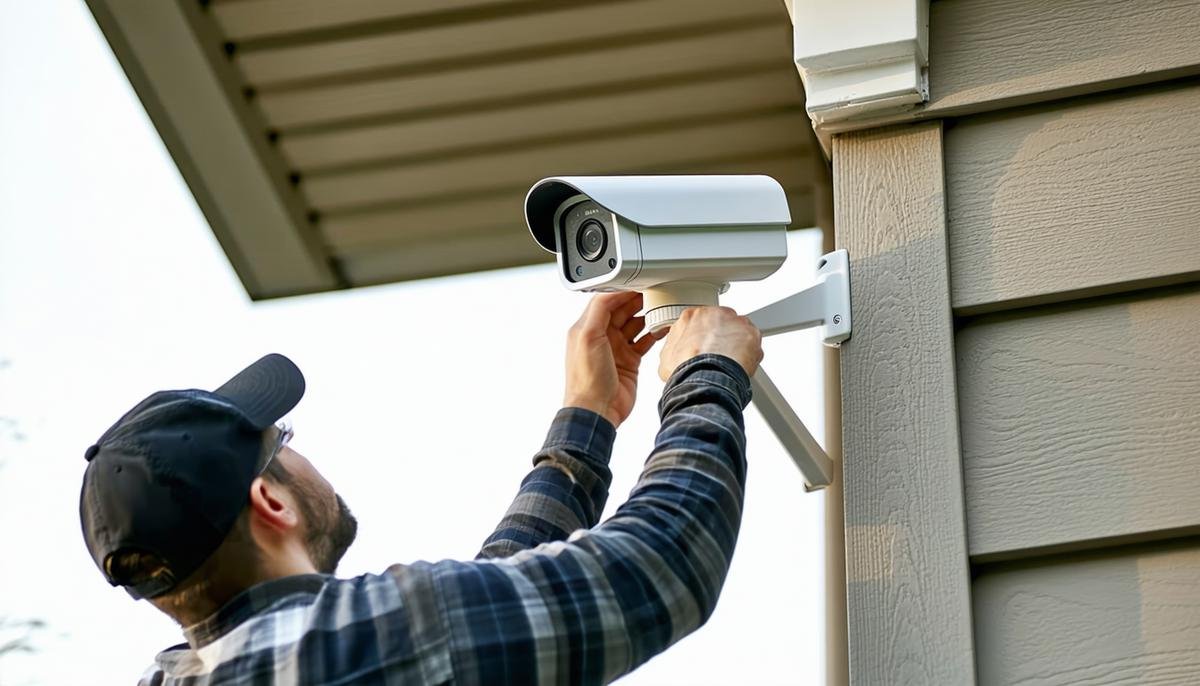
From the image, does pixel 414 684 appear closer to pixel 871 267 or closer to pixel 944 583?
pixel 944 583

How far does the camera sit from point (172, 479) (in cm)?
148

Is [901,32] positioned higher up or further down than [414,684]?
higher up

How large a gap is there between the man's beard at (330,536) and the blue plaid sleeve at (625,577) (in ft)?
0.76

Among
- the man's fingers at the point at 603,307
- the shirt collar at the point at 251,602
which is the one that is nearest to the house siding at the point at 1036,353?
the man's fingers at the point at 603,307

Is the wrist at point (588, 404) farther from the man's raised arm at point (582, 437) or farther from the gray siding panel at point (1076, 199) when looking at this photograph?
the gray siding panel at point (1076, 199)

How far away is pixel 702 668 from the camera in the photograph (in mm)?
3180

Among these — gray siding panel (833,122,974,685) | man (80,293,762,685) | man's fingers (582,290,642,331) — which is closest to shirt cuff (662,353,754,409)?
man (80,293,762,685)

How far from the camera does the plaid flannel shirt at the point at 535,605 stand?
133 centimetres

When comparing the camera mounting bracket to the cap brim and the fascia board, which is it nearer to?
the fascia board

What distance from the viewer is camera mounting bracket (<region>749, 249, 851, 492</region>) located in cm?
162

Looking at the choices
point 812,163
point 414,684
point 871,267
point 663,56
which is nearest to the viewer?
point 414,684

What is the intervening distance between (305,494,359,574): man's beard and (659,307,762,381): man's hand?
0.35 metres

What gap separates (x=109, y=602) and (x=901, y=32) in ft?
7.14

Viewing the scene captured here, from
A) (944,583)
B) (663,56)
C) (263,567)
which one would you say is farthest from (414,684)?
(663,56)
